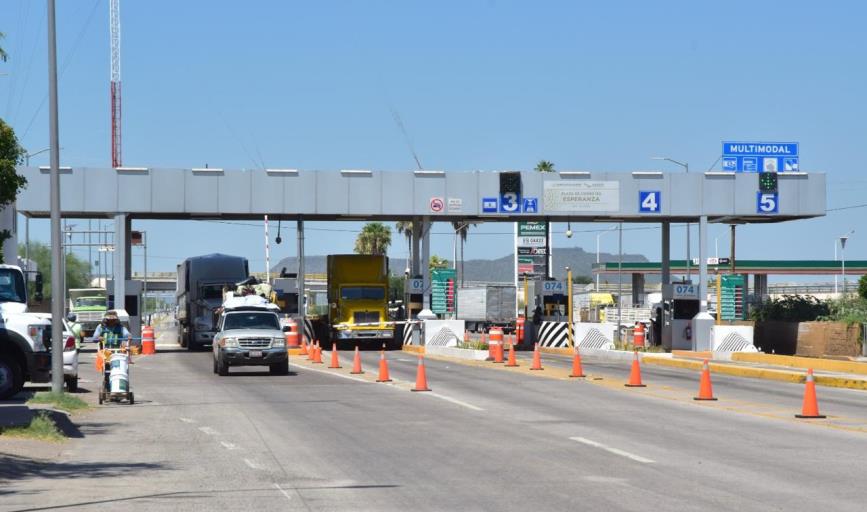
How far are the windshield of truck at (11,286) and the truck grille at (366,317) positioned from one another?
31.2m

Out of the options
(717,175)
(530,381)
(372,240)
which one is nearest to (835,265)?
(372,240)

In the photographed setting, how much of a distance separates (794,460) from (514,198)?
136ft

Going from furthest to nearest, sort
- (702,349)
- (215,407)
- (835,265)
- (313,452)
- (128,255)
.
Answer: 1. (835,265)
2. (128,255)
3. (702,349)
4. (215,407)
5. (313,452)

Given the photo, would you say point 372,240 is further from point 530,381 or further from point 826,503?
point 826,503

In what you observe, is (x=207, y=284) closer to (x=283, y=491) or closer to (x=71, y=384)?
(x=71, y=384)

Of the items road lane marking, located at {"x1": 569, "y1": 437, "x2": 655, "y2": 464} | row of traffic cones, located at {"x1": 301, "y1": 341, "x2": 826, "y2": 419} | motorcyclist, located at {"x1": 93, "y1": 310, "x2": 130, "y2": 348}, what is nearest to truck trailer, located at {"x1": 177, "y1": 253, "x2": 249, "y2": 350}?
row of traffic cones, located at {"x1": 301, "y1": 341, "x2": 826, "y2": 419}

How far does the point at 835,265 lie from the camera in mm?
118188

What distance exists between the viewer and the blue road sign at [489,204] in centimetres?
5638

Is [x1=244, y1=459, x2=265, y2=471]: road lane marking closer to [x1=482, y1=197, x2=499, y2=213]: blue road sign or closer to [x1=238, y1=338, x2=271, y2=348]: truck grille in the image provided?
[x1=238, y1=338, x2=271, y2=348]: truck grille

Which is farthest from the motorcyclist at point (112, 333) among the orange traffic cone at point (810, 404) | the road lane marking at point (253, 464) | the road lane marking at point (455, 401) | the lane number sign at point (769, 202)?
the lane number sign at point (769, 202)

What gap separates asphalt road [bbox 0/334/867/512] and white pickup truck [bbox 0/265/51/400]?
204 cm

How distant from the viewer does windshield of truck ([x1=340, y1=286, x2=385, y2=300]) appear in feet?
189

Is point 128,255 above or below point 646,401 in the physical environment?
above

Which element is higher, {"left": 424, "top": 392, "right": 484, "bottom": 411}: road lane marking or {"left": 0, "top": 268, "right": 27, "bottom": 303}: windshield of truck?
{"left": 0, "top": 268, "right": 27, "bottom": 303}: windshield of truck
